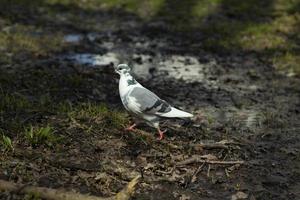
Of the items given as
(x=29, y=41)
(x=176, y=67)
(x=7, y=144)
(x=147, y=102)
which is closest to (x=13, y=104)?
(x=7, y=144)

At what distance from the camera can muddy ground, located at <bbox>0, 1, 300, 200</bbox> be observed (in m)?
7.18

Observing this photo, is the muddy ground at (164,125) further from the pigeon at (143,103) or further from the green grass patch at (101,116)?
the pigeon at (143,103)

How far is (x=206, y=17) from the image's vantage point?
21094 millimetres

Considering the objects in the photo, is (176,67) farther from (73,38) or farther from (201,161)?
(201,161)

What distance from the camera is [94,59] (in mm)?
14625

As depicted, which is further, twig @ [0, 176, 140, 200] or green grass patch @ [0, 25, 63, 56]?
green grass patch @ [0, 25, 63, 56]

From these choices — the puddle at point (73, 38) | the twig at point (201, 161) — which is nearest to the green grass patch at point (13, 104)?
the twig at point (201, 161)

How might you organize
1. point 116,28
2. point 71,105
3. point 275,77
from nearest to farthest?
point 71,105 < point 275,77 < point 116,28

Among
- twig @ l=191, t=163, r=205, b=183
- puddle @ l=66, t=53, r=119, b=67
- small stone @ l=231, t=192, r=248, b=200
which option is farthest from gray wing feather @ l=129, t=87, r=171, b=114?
puddle @ l=66, t=53, r=119, b=67

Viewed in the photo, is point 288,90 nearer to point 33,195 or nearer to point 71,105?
point 71,105

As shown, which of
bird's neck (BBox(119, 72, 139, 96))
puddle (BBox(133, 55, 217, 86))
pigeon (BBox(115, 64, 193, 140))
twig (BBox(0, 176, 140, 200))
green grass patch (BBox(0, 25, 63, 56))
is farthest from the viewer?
green grass patch (BBox(0, 25, 63, 56))

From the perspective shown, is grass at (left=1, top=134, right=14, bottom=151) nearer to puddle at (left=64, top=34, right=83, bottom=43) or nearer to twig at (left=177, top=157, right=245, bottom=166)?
twig at (left=177, top=157, right=245, bottom=166)

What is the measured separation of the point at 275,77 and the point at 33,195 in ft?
29.8

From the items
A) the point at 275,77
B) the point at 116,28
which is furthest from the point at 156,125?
the point at 116,28
